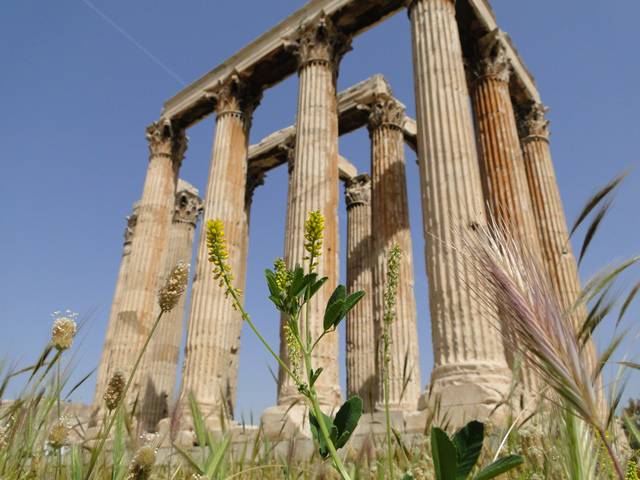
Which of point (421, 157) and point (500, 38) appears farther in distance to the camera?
point (500, 38)

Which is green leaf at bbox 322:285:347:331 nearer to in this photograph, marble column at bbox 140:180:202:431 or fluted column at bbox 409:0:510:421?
fluted column at bbox 409:0:510:421

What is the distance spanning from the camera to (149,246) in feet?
72.7

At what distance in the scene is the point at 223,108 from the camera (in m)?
21.1

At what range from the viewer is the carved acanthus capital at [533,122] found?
65.2ft

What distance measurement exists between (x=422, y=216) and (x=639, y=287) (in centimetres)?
1189

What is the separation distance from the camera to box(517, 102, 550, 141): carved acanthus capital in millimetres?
19859

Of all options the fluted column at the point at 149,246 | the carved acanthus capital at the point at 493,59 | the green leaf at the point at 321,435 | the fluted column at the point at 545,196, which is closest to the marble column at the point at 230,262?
the fluted column at the point at 149,246

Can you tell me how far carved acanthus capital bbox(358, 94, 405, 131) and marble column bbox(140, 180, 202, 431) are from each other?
9415 mm

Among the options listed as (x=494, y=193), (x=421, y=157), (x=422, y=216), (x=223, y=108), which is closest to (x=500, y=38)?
(x=494, y=193)

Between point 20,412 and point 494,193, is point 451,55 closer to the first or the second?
point 494,193

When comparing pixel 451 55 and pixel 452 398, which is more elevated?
pixel 451 55

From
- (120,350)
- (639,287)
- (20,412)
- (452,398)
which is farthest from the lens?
(120,350)

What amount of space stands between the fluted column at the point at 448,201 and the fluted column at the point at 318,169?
10.4ft

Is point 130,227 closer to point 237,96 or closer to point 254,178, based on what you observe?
point 254,178
